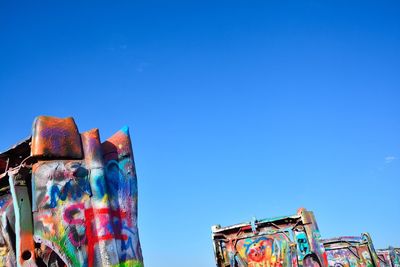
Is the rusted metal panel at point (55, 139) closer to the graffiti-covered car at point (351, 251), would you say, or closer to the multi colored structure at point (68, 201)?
the multi colored structure at point (68, 201)

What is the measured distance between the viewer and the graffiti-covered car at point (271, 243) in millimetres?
11062

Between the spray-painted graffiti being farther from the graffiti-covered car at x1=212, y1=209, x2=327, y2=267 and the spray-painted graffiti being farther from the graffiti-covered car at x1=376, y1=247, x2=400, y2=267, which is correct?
the graffiti-covered car at x1=376, y1=247, x2=400, y2=267

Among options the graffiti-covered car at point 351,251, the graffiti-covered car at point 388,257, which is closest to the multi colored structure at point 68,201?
the graffiti-covered car at point 351,251

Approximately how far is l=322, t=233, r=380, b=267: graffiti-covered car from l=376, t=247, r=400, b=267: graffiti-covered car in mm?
6378

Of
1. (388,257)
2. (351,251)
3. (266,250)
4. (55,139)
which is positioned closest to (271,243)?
(266,250)

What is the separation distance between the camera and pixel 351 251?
16859mm

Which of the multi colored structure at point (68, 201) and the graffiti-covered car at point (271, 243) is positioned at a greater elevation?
the multi colored structure at point (68, 201)

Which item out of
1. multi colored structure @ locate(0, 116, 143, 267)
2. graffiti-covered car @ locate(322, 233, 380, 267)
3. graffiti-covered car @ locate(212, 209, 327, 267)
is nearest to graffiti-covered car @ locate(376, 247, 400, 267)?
graffiti-covered car @ locate(322, 233, 380, 267)

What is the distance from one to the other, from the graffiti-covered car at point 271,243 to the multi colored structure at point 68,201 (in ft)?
23.6

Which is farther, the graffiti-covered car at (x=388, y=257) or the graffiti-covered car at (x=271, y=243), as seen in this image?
the graffiti-covered car at (x=388, y=257)

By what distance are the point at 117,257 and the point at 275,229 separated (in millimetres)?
7880

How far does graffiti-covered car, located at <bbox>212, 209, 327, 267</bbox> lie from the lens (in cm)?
1106

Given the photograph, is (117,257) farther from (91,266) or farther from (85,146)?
(85,146)

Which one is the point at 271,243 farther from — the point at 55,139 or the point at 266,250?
the point at 55,139
